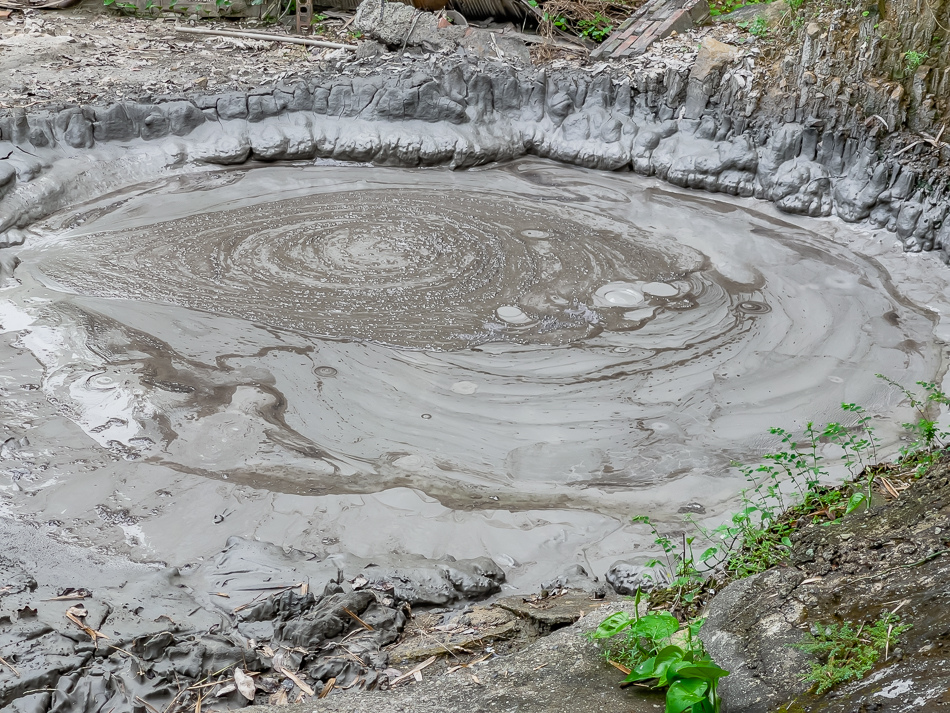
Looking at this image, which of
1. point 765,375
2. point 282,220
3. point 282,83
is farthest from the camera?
point 282,83

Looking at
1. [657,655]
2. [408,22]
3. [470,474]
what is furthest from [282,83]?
[657,655]

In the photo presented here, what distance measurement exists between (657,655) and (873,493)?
1458mm

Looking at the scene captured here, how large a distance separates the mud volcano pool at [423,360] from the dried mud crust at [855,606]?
1197mm

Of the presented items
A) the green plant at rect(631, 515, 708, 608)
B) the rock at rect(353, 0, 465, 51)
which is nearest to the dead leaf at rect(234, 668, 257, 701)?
the green plant at rect(631, 515, 708, 608)

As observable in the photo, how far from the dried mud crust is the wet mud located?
114 cm

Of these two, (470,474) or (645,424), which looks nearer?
(470,474)

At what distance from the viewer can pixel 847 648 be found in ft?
5.23

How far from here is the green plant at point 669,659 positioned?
154 centimetres

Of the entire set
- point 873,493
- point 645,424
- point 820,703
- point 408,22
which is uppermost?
point 408,22

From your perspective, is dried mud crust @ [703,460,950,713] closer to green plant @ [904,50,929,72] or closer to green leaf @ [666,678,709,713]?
green leaf @ [666,678,709,713]

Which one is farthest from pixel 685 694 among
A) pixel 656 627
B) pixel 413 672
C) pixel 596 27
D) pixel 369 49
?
pixel 596 27

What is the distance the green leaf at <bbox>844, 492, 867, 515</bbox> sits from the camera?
2.66m

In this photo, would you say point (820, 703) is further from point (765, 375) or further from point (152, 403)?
point (152, 403)

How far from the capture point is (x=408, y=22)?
24.0 ft
